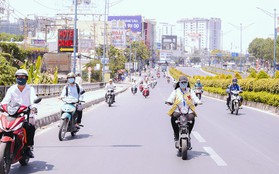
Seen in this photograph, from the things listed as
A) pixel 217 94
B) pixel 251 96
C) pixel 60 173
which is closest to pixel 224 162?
pixel 60 173

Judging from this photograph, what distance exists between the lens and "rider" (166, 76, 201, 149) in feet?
30.1

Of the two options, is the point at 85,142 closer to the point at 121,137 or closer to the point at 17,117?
the point at 121,137

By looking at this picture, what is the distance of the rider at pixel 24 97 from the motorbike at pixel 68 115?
3.65m

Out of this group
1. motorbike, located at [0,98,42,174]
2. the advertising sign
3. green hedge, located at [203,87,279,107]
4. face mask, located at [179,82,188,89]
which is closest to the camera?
motorbike, located at [0,98,42,174]

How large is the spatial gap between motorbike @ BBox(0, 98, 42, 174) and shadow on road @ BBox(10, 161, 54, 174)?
0.32 m

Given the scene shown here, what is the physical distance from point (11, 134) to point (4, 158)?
1.33ft

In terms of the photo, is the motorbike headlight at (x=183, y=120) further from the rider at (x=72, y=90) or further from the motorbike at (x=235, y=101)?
the motorbike at (x=235, y=101)

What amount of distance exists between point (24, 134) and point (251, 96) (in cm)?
2229

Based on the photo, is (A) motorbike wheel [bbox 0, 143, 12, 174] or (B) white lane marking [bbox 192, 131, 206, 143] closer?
(A) motorbike wheel [bbox 0, 143, 12, 174]

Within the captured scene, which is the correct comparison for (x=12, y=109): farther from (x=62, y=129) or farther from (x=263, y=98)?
(x=263, y=98)

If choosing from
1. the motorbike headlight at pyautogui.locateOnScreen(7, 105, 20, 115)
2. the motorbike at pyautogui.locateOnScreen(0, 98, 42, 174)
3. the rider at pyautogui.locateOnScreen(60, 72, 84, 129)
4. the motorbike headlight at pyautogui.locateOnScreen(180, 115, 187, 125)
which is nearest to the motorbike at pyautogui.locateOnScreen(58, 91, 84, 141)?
the rider at pyautogui.locateOnScreen(60, 72, 84, 129)

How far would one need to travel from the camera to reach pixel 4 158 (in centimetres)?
686

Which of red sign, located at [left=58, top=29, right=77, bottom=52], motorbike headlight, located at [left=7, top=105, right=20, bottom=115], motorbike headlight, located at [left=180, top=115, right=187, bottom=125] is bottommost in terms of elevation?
motorbike headlight, located at [left=180, top=115, right=187, bottom=125]

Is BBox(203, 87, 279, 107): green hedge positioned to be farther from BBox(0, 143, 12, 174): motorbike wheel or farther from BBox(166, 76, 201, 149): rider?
BBox(0, 143, 12, 174): motorbike wheel
